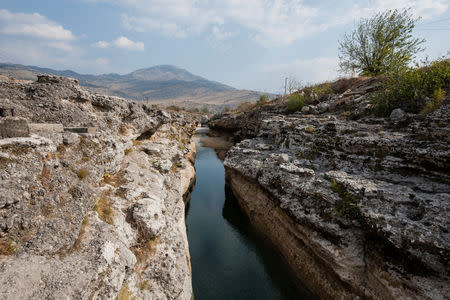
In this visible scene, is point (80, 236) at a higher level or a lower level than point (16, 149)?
lower

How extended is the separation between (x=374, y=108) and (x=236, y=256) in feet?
39.1

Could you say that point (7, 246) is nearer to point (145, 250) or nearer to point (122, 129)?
point (145, 250)

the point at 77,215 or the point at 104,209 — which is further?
the point at 104,209

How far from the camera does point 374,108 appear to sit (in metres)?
12.4

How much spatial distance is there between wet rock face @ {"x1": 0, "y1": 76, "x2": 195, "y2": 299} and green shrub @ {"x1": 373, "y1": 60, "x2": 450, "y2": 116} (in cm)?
1271

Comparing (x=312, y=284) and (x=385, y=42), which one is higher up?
(x=385, y=42)

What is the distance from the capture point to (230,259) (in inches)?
391

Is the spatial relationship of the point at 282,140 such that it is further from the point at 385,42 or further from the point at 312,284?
the point at 385,42

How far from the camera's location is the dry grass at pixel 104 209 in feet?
19.2

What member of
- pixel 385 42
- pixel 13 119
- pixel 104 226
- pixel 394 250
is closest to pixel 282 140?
pixel 394 250

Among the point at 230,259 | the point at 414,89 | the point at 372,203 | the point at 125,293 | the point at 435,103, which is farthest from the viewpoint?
the point at 414,89

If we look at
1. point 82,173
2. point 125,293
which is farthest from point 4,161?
point 125,293

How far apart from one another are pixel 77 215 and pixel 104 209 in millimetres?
1107

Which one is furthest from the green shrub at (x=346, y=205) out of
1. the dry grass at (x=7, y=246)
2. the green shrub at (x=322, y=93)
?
the green shrub at (x=322, y=93)
